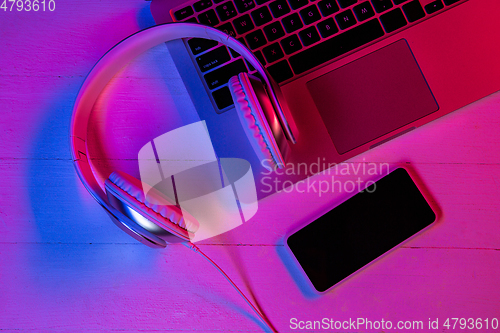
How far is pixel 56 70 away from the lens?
644 millimetres

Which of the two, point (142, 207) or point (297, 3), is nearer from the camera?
point (142, 207)

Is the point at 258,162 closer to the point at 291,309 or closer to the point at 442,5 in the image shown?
the point at 291,309

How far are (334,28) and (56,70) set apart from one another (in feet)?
1.89

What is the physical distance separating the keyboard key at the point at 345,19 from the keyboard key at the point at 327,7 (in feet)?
0.04

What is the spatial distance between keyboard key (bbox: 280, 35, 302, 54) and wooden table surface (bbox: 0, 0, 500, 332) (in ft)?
0.72

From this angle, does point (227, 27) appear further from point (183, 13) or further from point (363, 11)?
point (363, 11)

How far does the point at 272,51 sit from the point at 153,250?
46cm

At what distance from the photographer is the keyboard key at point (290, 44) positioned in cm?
56

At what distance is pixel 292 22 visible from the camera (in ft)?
1.85

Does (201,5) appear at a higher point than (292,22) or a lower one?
higher

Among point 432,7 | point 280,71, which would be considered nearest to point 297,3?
point 280,71

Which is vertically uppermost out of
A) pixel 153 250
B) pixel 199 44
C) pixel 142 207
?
pixel 199 44

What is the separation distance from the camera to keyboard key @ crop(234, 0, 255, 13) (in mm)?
567

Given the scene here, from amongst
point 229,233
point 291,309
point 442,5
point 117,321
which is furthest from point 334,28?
point 117,321
